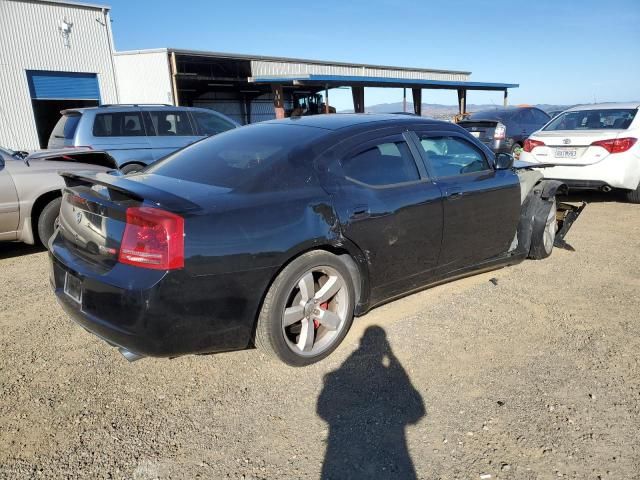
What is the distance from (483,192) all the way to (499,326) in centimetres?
113

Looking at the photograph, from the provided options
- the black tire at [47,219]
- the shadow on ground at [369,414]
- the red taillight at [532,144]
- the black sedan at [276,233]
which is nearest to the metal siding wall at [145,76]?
the black tire at [47,219]

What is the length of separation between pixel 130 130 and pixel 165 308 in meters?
6.56

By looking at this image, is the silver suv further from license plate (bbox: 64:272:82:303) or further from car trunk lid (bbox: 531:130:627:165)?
car trunk lid (bbox: 531:130:627:165)

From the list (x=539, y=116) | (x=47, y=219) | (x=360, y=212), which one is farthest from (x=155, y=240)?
(x=539, y=116)

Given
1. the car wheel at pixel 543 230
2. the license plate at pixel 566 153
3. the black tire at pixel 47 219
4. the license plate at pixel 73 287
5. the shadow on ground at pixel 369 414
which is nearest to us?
the shadow on ground at pixel 369 414

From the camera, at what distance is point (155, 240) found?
7.83 ft

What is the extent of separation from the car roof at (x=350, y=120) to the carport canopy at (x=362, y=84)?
13.2 m

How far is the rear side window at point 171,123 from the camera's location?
329 inches

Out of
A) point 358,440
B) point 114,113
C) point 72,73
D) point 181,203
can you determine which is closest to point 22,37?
point 72,73

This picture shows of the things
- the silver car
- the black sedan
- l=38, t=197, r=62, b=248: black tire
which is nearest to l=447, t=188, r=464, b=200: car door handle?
the black sedan

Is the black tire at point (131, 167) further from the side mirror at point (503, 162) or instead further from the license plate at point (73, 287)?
the side mirror at point (503, 162)

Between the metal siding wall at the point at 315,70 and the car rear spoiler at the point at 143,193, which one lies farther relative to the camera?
the metal siding wall at the point at 315,70

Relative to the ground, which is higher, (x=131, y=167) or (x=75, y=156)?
(x=75, y=156)

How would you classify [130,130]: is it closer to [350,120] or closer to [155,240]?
[350,120]
